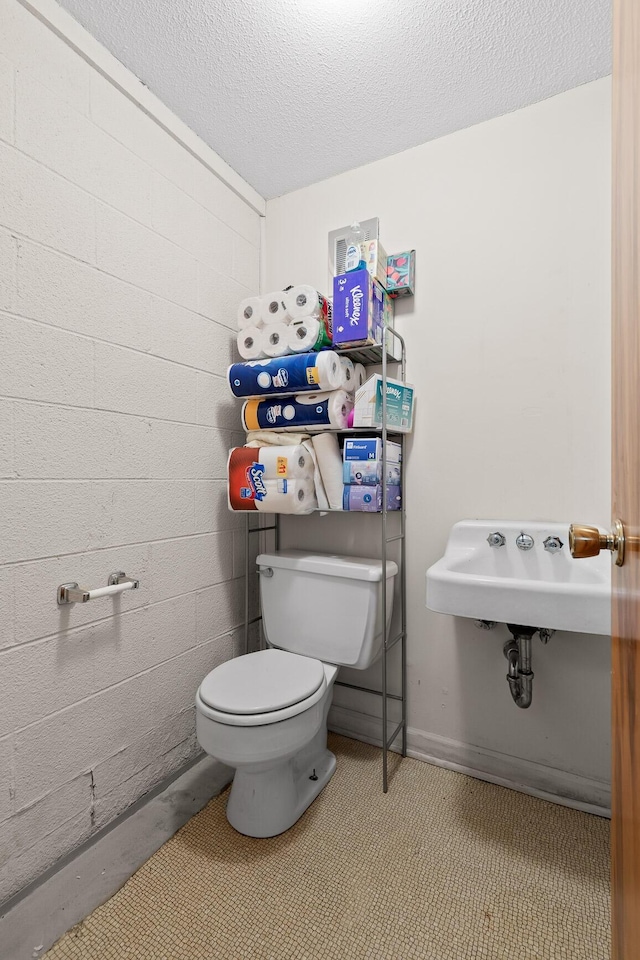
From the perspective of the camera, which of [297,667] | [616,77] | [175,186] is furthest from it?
[175,186]

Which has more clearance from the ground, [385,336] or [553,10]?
[553,10]

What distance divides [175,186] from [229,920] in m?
2.25

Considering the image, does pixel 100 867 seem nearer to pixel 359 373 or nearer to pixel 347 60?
pixel 359 373

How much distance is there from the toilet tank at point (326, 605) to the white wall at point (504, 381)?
9.2 inches

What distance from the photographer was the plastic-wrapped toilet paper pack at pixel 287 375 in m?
1.60

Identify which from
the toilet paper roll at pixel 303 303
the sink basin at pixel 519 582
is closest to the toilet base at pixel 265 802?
the sink basin at pixel 519 582

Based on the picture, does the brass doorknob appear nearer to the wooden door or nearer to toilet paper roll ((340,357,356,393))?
the wooden door

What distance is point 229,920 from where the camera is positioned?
115 centimetres

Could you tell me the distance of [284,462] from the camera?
1651 mm

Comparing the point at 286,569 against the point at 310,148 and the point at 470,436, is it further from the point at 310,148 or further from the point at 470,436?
the point at 310,148

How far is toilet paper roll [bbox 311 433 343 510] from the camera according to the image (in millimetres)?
1730

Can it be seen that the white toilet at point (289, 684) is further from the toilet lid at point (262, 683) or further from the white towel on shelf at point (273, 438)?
the white towel on shelf at point (273, 438)

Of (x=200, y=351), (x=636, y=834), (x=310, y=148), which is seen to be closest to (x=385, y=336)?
(x=200, y=351)

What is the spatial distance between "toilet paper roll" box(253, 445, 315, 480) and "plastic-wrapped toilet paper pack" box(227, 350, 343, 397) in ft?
0.71
